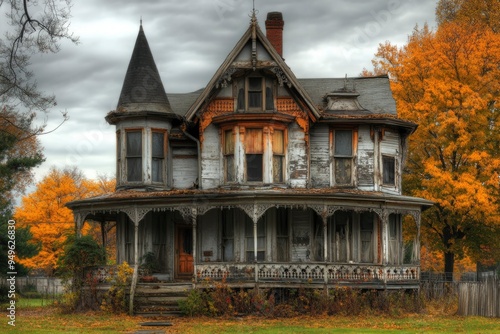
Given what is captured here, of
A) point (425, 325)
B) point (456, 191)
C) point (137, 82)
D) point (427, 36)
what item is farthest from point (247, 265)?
point (427, 36)

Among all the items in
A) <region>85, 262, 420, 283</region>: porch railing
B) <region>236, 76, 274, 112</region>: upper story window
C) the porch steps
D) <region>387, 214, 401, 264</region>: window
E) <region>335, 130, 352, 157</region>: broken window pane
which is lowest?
the porch steps

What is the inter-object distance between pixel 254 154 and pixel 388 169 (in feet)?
21.1

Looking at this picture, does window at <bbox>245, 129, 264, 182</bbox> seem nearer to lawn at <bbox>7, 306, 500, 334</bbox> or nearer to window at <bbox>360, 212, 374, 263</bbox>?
window at <bbox>360, 212, 374, 263</bbox>

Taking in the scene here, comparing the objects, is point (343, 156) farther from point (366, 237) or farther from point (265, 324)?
point (265, 324)

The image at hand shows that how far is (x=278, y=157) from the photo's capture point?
34.7 metres

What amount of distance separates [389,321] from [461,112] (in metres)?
16.1

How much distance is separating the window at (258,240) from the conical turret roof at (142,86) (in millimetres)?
6432

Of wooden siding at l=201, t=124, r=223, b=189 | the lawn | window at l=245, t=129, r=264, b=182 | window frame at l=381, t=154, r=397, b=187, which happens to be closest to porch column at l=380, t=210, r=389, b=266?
window frame at l=381, t=154, r=397, b=187

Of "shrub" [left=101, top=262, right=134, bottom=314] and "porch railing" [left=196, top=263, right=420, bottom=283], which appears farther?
"porch railing" [left=196, top=263, right=420, bottom=283]

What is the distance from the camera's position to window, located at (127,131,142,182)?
118 feet

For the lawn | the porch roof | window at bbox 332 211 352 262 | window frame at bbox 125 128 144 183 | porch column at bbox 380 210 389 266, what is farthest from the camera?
window frame at bbox 125 128 144 183

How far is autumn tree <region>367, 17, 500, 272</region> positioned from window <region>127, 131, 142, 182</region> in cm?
1436

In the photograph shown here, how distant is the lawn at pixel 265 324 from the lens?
2498 centimetres

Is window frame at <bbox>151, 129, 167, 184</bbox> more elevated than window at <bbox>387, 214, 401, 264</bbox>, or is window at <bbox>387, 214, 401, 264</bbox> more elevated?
window frame at <bbox>151, 129, 167, 184</bbox>
